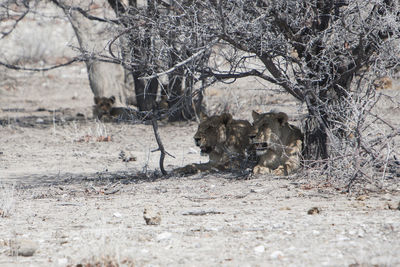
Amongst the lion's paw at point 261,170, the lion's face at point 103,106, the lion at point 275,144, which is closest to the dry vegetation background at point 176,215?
the lion's paw at point 261,170

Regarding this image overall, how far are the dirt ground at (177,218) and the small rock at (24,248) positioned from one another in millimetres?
10

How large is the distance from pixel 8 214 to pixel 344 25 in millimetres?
4523

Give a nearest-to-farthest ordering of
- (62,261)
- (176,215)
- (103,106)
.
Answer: (62,261)
(176,215)
(103,106)

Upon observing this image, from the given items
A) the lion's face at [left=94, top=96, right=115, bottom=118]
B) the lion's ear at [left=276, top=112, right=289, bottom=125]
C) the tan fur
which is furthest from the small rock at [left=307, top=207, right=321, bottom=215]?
the lion's face at [left=94, top=96, right=115, bottom=118]

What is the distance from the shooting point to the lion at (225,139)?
9.98 meters

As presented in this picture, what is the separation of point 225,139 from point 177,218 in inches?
113

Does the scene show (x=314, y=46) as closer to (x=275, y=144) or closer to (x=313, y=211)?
(x=275, y=144)

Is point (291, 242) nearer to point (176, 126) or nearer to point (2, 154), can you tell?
point (2, 154)

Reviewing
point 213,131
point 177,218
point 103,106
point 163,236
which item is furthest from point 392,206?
point 103,106

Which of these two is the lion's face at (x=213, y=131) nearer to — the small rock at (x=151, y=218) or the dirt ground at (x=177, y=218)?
the dirt ground at (x=177, y=218)

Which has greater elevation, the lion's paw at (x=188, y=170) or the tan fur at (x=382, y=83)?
the tan fur at (x=382, y=83)

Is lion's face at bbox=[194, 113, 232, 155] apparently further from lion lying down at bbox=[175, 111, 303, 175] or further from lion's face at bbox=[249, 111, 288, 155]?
lion's face at bbox=[249, 111, 288, 155]

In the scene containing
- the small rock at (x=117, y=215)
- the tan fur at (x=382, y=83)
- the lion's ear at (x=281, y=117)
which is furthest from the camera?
the tan fur at (x=382, y=83)

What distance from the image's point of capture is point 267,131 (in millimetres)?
9406
